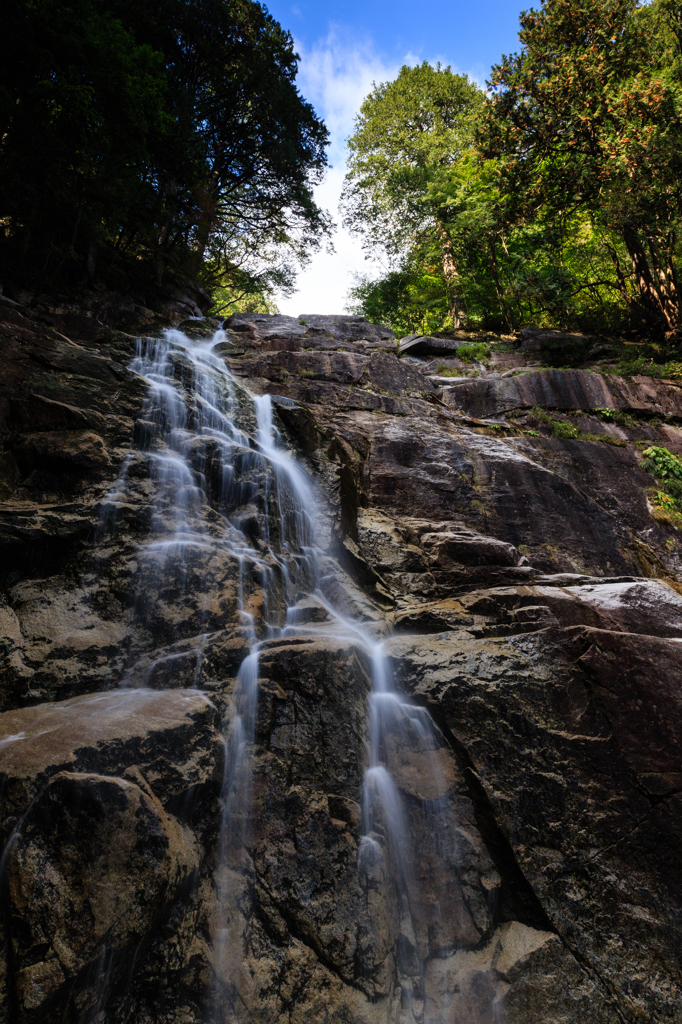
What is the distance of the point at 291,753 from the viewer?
3.97m

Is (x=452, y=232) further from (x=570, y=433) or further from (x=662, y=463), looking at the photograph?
(x=662, y=463)

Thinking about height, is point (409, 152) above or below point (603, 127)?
above

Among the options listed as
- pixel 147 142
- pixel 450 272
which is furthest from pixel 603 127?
pixel 147 142

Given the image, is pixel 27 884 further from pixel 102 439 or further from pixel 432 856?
pixel 102 439

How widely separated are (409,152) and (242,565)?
22231mm

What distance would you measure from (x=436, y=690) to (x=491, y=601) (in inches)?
57.8

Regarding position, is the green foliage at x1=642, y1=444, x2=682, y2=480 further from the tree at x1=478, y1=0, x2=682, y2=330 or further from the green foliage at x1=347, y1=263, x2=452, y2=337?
the green foliage at x1=347, y1=263, x2=452, y2=337

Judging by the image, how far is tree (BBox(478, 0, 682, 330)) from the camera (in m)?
11.5

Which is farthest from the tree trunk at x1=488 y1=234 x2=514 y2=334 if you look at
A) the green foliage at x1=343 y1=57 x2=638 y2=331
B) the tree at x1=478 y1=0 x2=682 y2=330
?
the tree at x1=478 y1=0 x2=682 y2=330

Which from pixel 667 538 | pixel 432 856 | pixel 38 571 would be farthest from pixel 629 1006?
pixel 667 538

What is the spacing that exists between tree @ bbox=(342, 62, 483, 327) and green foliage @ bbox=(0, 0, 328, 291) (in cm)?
325

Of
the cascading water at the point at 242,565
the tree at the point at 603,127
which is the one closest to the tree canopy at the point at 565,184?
the tree at the point at 603,127

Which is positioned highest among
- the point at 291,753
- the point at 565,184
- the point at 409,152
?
the point at 409,152

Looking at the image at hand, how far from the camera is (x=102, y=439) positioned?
5977 mm
